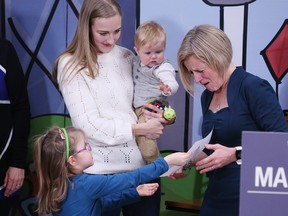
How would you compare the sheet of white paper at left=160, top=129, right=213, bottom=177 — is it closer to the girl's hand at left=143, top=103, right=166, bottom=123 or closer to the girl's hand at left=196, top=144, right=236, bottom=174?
the girl's hand at left=196, top=144, right=236, bottom=174

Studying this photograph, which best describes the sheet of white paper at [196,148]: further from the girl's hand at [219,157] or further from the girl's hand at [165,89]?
the girl's hand at [165,89]

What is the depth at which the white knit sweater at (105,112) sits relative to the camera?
5.69 feet

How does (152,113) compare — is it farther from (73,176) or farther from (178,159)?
(73,176)

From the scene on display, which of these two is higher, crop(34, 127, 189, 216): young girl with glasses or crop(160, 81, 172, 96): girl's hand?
crop(160, 81, 172, 96): girl's hand

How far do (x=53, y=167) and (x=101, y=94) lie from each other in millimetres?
332

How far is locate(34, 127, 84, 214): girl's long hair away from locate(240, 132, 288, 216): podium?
30.5 inches

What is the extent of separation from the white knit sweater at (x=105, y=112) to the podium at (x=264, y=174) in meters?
0.74

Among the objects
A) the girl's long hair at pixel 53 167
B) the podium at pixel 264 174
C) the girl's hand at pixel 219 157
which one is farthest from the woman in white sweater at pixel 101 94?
the podium at pixel 264 174

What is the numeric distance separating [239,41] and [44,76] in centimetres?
108

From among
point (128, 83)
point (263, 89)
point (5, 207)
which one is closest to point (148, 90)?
point (128, 83)

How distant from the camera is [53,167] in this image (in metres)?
1.67

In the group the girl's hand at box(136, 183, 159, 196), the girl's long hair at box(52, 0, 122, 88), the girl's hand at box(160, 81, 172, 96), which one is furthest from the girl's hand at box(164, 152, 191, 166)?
the girl's long hair at box(52, 0, 122, 88)

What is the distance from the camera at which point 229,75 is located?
65.0 inches

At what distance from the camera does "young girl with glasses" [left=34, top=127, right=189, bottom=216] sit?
1.65 m
